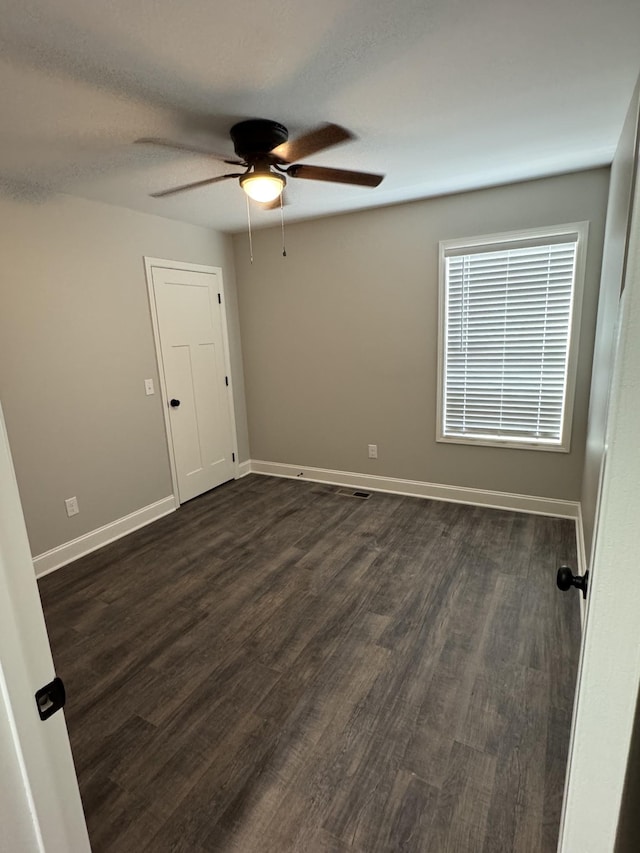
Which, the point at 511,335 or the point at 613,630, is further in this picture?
the point at 511,335

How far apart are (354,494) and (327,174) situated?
104 inches

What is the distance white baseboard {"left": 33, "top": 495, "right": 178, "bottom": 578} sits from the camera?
9.48 feet

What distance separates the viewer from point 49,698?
78 cm

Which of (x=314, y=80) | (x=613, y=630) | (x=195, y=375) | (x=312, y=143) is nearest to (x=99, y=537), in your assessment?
(x=195, y=375)

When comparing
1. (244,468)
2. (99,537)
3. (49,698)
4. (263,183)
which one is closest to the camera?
(49,698)

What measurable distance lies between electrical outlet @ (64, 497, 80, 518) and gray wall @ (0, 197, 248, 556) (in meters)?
0.04

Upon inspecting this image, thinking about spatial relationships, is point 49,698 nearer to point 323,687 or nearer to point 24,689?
point 24,689

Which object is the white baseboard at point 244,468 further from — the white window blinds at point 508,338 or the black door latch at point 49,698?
the black door latch at point 49,698

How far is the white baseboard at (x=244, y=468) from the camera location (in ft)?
15.0

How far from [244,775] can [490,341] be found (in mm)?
3076

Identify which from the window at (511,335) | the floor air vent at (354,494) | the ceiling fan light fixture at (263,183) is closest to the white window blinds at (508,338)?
the window at (511,335)

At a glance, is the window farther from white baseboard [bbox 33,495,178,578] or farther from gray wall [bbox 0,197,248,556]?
white baseboard [bbox 33,495,178,578]

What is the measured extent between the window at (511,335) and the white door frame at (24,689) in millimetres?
3243

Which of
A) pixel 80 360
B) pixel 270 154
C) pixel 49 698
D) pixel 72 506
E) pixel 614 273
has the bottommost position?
pixel 72 506
